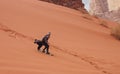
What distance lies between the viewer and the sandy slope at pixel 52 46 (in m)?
8.23

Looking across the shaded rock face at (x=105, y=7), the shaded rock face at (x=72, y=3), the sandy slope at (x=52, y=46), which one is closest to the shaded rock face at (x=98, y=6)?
the shaded rock face at (x=105, y=7)

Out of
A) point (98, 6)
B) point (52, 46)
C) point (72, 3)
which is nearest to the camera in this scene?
point (52, 46)

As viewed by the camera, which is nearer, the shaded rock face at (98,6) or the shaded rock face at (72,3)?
the shaded rock face at (72,3)

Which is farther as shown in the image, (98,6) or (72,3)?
(98,6)

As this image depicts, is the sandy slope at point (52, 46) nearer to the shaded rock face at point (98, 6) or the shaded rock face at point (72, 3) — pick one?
the shaded rock face at point (72, 3)

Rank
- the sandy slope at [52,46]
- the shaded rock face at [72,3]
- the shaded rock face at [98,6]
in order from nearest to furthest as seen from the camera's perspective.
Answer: the sandy slope at [52,46]
the shaded rock face at [72,3]
the shaded rock face at [98,6]

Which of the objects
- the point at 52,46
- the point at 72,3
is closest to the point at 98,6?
the point at 72,3

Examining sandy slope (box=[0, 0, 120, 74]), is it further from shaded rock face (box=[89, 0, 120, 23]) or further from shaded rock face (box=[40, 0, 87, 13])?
shaded rock face (box=[89, 0, 120, 23])

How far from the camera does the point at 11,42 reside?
403 inches

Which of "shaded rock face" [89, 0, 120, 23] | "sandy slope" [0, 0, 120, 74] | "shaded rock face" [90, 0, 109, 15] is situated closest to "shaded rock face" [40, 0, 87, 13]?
"sandy slope" [0, 0, 120, 74]

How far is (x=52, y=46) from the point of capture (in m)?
11.8

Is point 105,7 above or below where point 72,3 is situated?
below

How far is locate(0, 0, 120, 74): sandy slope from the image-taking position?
8234 millimetres

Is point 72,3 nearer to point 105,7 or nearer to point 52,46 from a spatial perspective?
point 52,46
